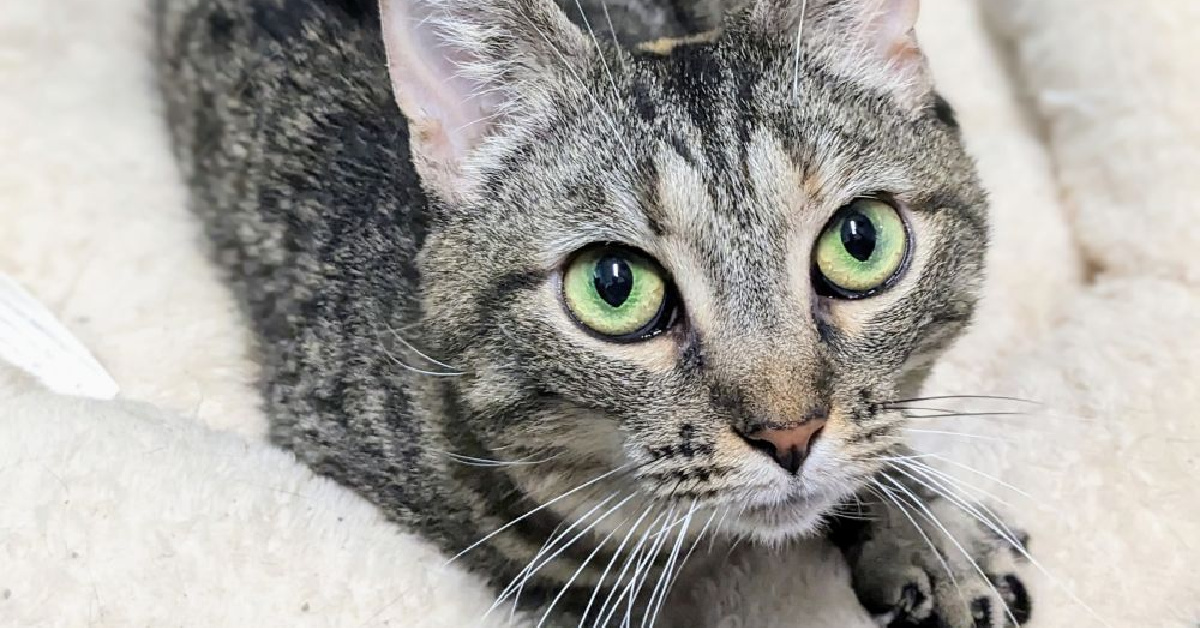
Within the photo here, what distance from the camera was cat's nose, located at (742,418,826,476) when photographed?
906mm

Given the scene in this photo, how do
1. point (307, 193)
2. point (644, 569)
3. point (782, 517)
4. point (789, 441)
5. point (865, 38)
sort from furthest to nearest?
1. point (307, 193)
2. point (644, 569)
3. point (865, 38)
4. point (782, 517)
5. point (789, 441)

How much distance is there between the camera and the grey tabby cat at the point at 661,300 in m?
0.95

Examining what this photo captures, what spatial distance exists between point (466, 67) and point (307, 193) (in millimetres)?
508

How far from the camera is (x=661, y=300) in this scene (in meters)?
0.98

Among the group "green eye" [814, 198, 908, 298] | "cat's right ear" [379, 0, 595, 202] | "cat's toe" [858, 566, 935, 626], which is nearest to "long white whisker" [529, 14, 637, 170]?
"cat's right ear" [379, 0, 595, 202]

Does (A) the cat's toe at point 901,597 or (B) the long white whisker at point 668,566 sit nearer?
(B) the long white whisker at point 668,566

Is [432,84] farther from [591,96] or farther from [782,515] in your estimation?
[782,515]

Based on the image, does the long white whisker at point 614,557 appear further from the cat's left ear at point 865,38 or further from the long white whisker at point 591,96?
the cat's left ear at point 865,38

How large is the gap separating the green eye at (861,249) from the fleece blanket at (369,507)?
12.9 inches

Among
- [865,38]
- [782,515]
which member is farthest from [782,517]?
[865,38]

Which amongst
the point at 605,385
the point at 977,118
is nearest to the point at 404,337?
the point at 605,385

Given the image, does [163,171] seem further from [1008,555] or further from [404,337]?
[1008,555]

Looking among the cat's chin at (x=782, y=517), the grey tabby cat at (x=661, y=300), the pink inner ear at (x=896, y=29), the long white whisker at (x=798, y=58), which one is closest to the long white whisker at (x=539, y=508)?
the grey tabby cat at (x=661, y=300)

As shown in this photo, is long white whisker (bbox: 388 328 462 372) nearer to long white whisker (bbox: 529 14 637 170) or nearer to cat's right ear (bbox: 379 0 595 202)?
cat's right ear (bbox: 379 0 595 202)
